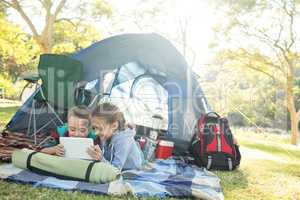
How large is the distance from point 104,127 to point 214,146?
1.16 m

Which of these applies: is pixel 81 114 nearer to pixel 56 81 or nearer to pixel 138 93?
pixel 56 81

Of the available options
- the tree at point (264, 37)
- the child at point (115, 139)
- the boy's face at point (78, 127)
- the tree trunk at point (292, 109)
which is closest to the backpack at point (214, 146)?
the child at point (115, 139)

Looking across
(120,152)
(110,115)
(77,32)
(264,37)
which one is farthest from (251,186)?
(77,32)

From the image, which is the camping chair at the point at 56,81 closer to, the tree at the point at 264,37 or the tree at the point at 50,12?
the tree at the point at 50,12

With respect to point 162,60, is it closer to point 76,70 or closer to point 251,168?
point 76,70

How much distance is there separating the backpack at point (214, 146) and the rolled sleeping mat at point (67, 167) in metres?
1.16

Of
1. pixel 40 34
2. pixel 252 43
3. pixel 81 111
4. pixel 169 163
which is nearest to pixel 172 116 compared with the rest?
pixel 169 163

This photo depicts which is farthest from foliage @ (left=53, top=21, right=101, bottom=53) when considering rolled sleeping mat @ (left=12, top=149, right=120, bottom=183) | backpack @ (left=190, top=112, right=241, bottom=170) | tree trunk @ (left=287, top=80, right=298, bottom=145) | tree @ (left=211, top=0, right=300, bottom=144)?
rolled sleeping mat @ (left=12, top=149, right=120, bottom=183)

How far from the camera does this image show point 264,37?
34.0ft

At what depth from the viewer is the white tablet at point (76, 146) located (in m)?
2.61

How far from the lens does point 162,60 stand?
13.4 ft

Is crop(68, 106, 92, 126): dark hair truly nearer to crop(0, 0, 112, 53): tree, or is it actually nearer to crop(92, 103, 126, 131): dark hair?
crop(92, 103, 126, 131): dark hair

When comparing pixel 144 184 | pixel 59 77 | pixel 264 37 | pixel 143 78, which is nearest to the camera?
pixel 144 184

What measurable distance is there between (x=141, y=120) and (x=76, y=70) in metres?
1.12
